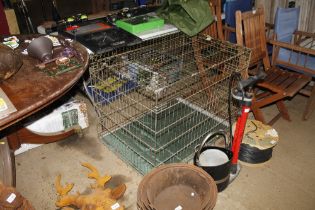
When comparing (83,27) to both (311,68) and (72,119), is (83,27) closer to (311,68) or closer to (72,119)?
(72,119)

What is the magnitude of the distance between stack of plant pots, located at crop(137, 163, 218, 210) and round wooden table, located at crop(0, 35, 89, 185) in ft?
2.48

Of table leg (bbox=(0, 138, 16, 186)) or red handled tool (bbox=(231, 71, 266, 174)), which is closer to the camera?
red handled tool (bbox=(231, 71, 266, 174))

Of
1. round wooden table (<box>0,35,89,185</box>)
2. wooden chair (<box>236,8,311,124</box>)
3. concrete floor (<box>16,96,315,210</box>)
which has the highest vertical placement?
round wooden table (<box>0,35,89,185</box>)

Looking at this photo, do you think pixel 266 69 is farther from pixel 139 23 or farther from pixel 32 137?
pixel 32 137

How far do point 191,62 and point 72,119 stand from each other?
4.19ft

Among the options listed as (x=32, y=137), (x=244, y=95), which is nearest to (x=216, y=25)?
(x=244, y=95)

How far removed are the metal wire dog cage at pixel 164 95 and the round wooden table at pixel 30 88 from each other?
18.1 inches

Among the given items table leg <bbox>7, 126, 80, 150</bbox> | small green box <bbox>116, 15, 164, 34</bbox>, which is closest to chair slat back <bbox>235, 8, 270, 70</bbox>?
small green box <bbox>116, 15, 164, 34</bbox>

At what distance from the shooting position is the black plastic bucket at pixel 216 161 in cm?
190

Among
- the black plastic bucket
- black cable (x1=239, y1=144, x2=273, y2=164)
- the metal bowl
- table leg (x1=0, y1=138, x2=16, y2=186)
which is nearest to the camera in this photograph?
the metal bowl

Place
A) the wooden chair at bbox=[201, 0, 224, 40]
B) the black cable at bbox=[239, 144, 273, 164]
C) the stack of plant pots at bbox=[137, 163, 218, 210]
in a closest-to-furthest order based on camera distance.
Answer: the stack of plant pots at bbox=[137, 163, 218, 210]
the black cable at bbox=[239, 144, 273, 164]
the wooden chair at bbox=[201, 0, 224, 40]

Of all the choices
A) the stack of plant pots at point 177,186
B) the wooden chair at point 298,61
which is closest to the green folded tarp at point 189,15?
the wooden chair at point 298,61

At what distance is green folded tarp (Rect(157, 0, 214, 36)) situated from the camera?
2.67 meters

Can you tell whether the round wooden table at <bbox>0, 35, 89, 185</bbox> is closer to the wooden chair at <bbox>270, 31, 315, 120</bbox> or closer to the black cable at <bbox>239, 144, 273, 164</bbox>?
the black cable at <bbox>239, 144, 273, 164</bbox>
